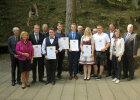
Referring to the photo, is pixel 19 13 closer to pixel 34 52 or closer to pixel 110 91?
pixel 34 52

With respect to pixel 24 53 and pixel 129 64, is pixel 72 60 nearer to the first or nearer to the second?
pixel 24 53

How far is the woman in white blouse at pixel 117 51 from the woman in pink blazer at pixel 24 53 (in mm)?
3034

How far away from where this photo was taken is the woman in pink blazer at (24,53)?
5.79 m

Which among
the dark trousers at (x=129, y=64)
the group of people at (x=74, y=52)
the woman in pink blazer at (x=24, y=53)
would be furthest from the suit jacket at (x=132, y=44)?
the woman in pink blazer at (x=24, y=53)

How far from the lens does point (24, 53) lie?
577 centimetres

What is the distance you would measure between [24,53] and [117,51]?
11.1 feet

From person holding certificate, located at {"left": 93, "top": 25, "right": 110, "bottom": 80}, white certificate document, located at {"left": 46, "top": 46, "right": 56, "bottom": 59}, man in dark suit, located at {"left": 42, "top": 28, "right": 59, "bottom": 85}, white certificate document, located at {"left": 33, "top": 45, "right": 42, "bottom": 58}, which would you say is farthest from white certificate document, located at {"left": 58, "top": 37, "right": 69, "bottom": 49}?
person holding certificate, located at {"left": 93, "top": 25, "right": 110, "bottom": 80}

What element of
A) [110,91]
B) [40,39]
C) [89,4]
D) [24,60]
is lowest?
[110,91]

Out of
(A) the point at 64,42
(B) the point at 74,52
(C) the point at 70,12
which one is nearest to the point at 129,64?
(B) the point at 74,52

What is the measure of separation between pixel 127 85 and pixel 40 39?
3540 mm

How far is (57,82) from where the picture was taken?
6.50 meters

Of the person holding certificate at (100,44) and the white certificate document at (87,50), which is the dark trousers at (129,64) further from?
the white certificate document at (87,50)

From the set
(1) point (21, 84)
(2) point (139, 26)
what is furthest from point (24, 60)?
(2) point (139, 26)

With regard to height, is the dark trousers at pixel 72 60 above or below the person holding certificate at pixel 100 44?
below
